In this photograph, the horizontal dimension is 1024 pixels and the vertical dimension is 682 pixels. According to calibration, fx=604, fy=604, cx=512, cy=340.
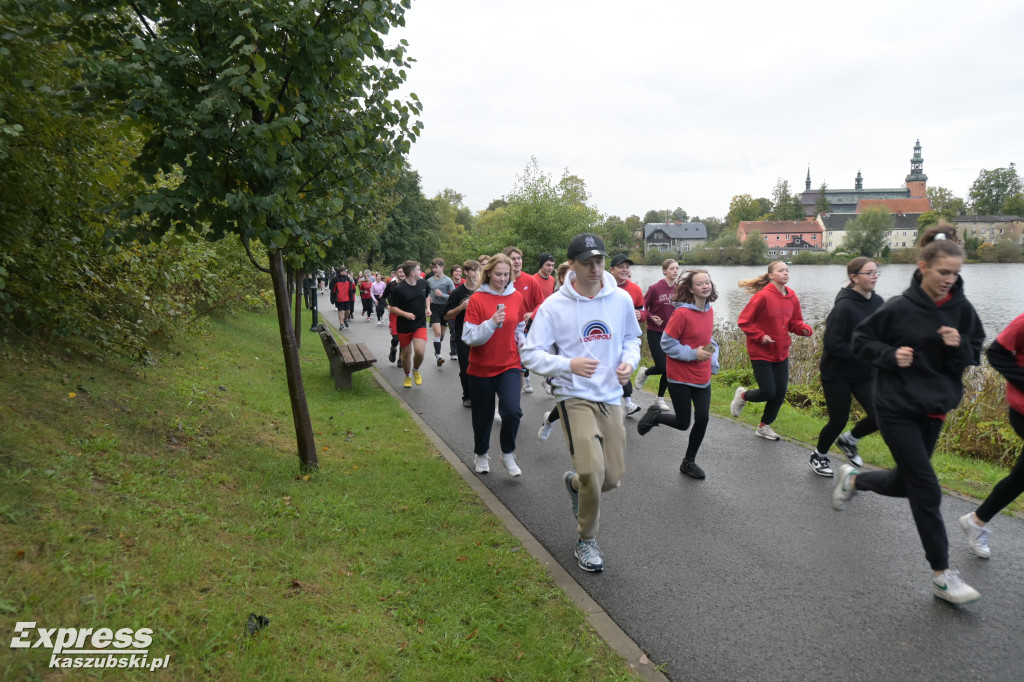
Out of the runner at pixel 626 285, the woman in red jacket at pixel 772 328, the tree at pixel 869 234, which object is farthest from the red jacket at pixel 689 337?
the tree at pixel 869 234

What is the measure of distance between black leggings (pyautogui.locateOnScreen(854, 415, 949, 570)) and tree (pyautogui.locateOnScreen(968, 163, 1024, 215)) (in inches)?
3914

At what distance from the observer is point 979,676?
294 centimetres

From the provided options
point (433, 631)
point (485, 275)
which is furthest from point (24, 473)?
point (485, 275)

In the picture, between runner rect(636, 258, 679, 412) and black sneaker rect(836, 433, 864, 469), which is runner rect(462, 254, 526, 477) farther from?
black sneaker rect(836, 433, 864, 469)

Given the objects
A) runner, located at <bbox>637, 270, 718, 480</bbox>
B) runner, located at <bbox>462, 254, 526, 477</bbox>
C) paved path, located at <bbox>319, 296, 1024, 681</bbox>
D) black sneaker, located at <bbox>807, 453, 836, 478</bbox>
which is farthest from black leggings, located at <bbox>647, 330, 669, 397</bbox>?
runner, located at <bbox>462, 254, 526, 477</bbox>

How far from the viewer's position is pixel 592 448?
391 cm

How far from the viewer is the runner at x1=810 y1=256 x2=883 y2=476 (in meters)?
5.54

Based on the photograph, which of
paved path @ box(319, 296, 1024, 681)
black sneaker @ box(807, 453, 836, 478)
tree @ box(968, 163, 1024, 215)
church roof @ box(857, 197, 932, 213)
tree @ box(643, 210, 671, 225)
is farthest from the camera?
tree @ box(643, 210, 671, 225)

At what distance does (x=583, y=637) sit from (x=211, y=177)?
153 inches

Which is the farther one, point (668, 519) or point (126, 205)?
point (668, 519)

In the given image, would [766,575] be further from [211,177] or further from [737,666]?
[211,177]

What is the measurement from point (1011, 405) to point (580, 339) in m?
2.92

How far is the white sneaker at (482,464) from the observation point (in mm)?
6082

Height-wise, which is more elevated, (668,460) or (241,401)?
(241,401)
